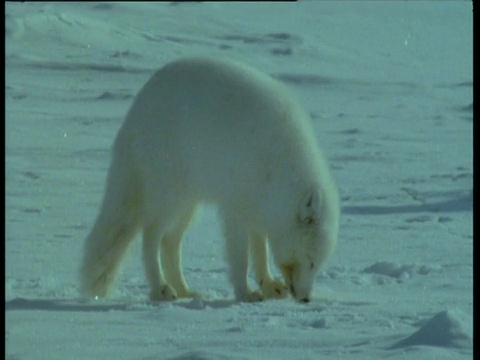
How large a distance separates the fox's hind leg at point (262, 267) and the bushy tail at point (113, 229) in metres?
0.69

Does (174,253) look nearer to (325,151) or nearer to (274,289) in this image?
(274,289)

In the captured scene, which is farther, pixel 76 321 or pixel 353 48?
pixel 353 48

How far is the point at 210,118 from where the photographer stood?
19.5ft

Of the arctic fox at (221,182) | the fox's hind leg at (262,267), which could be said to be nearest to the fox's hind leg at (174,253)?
the arctic fox at (221,182)

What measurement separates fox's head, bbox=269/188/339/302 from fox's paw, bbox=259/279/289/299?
0.24 m

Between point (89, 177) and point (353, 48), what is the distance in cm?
1194

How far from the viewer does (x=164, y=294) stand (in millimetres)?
6043

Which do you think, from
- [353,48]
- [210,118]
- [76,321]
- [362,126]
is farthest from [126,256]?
[353,48]

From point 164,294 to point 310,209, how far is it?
0.97 metres

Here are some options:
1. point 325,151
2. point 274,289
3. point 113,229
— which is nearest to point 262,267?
point 274,289

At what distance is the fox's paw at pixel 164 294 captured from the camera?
6.02m

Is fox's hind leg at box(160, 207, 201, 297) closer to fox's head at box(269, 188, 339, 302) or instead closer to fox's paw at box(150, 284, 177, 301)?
fox's paw at box(150, 284, 177, 301)

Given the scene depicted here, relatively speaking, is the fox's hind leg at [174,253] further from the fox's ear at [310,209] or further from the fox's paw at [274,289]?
the fox's ear at [310,209]

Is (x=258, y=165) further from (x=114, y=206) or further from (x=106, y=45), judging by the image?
(x=106, y=45)
